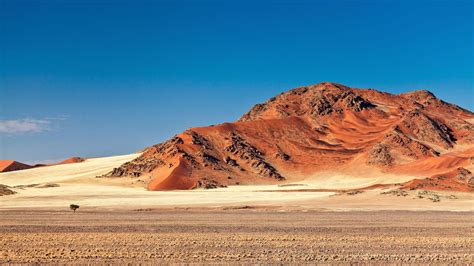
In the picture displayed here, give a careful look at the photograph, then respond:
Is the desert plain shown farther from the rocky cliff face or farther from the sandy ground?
the rocky cliff face

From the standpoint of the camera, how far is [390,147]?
105 meters

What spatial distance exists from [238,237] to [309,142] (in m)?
83.8

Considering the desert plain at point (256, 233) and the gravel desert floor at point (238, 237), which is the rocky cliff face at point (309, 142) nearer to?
the desert plain at point (256, 233)

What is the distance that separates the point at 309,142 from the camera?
112m

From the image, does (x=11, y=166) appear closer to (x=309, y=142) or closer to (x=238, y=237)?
(x=309, y=142)

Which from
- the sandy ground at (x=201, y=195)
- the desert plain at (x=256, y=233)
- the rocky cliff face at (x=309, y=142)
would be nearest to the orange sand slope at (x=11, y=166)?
the sandy ground at (x=201, y=195)

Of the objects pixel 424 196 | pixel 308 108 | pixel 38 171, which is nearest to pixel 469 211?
pixel 424 196

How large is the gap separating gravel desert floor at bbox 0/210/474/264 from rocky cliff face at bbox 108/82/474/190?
44978 mm

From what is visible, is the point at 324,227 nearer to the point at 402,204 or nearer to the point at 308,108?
the point at 402,204

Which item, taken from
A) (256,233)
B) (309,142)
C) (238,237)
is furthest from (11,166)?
(238,237)

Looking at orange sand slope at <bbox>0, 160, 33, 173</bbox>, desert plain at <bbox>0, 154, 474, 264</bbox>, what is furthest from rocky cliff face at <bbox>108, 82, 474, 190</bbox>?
orange sand slope at <bbox>0, 160, 33, 173</bbox>

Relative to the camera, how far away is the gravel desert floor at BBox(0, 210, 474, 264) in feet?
73.9

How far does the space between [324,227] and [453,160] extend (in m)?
65.3

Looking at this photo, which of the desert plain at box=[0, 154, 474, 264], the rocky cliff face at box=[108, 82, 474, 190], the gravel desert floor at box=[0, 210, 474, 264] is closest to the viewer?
the gravel desert floor at box=[0, 210, 474, 264]
